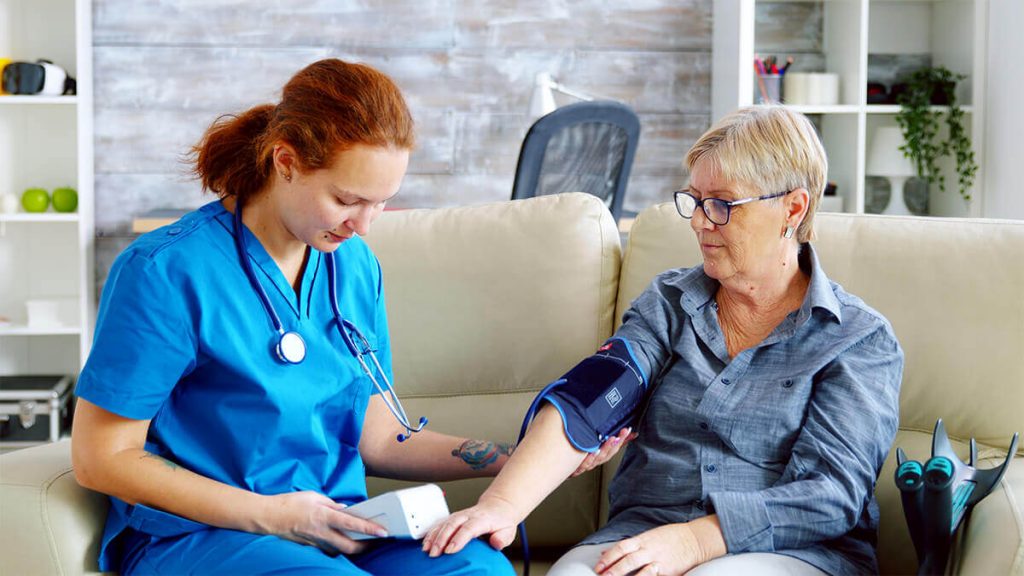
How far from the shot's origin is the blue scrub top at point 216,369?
4.25 feet

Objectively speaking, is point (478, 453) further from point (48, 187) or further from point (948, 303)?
point (48, 187)

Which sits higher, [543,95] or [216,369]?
[543,95]

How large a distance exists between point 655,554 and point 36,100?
2.97m

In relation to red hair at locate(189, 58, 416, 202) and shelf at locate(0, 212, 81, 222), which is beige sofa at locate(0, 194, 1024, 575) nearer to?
red hair at locate(189, 58, 416, 202)

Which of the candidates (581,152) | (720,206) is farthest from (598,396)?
(581,152)

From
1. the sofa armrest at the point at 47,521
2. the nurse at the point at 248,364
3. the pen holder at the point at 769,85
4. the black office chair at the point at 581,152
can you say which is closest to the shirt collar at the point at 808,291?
the nurse at the point at 248,364

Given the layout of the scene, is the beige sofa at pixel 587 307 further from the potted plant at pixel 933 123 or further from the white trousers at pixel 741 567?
the potted plant at pixel 933 123

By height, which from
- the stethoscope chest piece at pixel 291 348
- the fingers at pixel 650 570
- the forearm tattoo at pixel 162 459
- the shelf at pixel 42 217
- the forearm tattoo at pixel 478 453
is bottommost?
the fingers at pixel 650 570

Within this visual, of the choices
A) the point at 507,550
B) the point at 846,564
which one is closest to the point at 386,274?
the point at 507,550

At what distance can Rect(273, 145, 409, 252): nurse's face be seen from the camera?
1324 mm

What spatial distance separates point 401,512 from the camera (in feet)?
4.26

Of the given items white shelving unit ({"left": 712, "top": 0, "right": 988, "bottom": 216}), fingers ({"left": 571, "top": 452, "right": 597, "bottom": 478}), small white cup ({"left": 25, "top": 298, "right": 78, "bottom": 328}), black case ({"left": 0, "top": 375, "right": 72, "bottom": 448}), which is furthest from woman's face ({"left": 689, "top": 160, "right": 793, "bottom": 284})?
small white cup ({"left": 25, "top": 298, "right": 78, "bottom": 328})

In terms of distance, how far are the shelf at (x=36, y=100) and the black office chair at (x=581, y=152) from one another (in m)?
1.62

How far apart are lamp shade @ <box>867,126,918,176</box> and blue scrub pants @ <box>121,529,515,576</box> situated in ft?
9.65
